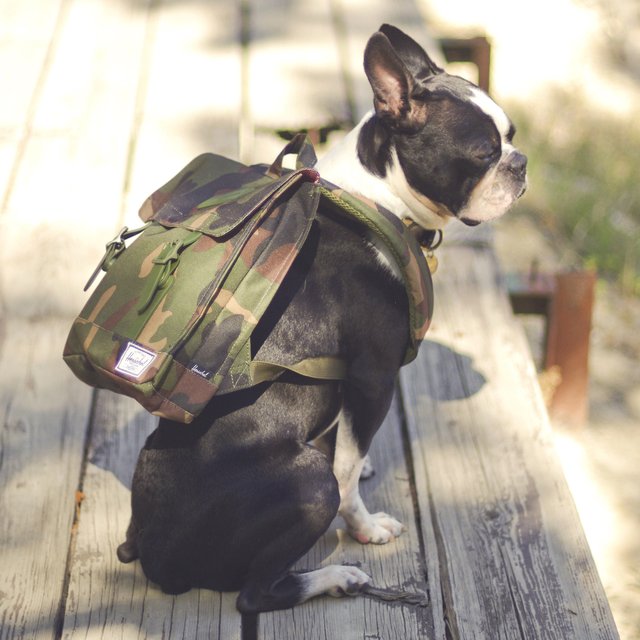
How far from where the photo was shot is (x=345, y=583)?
253 centimetres

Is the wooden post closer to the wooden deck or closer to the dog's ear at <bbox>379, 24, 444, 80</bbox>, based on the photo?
the wooden deck

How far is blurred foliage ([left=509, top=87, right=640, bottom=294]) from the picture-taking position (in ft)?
17.9

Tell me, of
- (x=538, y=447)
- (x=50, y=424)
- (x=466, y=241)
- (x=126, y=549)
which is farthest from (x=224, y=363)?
(x=466, y=241)

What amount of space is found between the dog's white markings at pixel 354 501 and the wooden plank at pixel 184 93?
1.65 metres

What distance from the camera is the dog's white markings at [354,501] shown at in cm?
261

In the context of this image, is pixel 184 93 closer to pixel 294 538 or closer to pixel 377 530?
pixel 377 530

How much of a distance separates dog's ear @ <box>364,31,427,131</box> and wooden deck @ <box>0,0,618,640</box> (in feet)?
3.36

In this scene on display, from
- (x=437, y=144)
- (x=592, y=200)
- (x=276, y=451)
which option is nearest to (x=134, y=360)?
(x=276, y=451)

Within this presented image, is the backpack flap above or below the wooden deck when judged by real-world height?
above

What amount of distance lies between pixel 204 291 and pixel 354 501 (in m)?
0.75

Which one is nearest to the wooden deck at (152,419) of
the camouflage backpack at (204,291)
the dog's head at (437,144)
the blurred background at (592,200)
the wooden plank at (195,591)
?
the wooden plank at (195,591)

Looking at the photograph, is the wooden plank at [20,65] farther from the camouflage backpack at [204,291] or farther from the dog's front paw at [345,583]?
the dog's front paw at [345,583]

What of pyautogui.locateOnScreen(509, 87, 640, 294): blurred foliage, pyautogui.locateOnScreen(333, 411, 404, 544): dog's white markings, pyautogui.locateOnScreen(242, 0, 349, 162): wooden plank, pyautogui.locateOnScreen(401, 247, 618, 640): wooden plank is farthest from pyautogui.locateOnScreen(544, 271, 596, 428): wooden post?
pyautogui.locateOnScreen(333, 411, 404, 544): dog's white markings

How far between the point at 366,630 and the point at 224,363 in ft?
2.48
